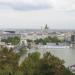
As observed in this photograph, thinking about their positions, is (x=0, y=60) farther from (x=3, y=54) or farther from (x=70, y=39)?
(x=70, y=39)

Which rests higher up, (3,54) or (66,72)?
(3,54)

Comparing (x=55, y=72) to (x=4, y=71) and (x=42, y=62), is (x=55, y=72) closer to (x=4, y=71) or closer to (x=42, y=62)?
(x=42, y=62)

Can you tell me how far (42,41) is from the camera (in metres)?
34.3

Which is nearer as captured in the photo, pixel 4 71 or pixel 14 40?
pixel 4 71

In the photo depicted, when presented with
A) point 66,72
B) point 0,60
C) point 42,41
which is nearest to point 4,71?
point 0,60

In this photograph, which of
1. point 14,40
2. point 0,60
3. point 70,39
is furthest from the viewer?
point 70,39

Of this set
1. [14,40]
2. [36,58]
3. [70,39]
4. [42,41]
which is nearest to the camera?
[36,58]

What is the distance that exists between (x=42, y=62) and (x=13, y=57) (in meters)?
0.67

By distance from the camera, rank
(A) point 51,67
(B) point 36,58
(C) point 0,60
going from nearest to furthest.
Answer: (C) point 0,60 < (A) point 51,67 < (B) point 36,58

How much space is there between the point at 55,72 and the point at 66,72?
1.93ft

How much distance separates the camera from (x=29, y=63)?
22.5ft

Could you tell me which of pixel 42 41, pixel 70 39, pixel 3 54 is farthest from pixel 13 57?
pixel 70 39

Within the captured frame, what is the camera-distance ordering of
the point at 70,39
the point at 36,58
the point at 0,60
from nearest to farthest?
the point at 0,60, the point at 36,58, the point at 70,39

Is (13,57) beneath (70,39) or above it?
above
